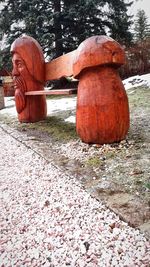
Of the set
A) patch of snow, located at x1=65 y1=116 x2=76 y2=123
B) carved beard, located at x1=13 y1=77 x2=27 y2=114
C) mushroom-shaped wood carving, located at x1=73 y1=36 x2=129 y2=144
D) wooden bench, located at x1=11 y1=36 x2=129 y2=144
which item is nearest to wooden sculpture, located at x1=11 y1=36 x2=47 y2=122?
carved beard, located at x1=13 y1=77 x2=27 y2=114

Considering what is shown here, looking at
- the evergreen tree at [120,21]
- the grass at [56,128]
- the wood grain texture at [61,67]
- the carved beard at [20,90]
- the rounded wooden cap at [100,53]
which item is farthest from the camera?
the evergreen tree at [120,21]

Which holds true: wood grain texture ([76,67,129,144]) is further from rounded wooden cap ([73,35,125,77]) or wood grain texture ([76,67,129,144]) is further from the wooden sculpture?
the wooden sculpture

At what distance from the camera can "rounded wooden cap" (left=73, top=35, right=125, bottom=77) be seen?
2443 millimetres

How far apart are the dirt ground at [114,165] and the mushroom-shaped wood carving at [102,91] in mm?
160

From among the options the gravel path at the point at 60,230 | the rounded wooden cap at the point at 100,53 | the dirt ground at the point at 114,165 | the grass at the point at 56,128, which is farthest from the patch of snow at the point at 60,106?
the gravel path at the point at 60,230

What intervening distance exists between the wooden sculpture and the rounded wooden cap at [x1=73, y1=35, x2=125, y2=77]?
71.8 inches

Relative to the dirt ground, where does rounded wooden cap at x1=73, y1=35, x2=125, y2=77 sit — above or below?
above

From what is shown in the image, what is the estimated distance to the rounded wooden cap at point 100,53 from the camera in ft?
8.02

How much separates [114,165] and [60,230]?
2.87ft

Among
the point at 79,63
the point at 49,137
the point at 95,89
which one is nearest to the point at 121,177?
the point at 95,89

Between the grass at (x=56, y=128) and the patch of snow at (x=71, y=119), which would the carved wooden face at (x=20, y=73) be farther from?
the patch of snow at (x=71, y=119)

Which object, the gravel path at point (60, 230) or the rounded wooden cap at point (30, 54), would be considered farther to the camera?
the rounded wooden cap at point (30, 54)

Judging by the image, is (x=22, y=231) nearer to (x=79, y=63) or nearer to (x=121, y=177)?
(x=121, y=177)

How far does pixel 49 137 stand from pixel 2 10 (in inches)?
411
